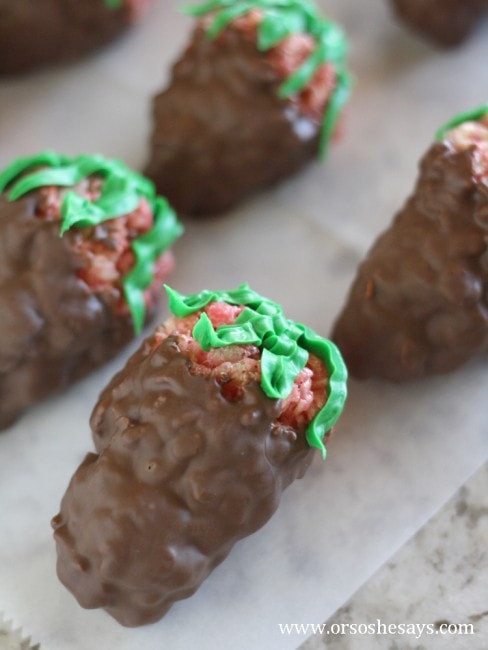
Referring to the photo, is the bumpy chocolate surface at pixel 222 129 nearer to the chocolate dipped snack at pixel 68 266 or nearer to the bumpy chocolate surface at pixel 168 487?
the chocolate dipped snack at pixel 68 266

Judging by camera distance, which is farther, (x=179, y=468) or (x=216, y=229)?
(x=216, y=229)

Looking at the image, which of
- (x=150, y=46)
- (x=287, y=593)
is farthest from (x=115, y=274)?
(x=150, y=46)

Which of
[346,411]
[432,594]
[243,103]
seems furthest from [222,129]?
[432,594]

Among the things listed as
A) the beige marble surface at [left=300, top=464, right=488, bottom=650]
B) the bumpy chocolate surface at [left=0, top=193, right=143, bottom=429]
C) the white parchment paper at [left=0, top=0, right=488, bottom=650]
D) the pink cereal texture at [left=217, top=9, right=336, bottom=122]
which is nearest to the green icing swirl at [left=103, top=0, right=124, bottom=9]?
the white parchment paper at [left=0, top=0, right=488, bottom=650]

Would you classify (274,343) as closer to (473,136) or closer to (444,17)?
(473,136)

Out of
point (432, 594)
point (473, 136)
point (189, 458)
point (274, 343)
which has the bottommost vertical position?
point (432, 594)

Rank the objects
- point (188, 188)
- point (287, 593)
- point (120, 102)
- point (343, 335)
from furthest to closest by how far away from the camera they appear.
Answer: point (120, 102) → point (188, 188) → point (343, 335) → point (287, 593)

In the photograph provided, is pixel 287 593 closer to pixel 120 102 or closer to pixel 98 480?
pixel 98 480
